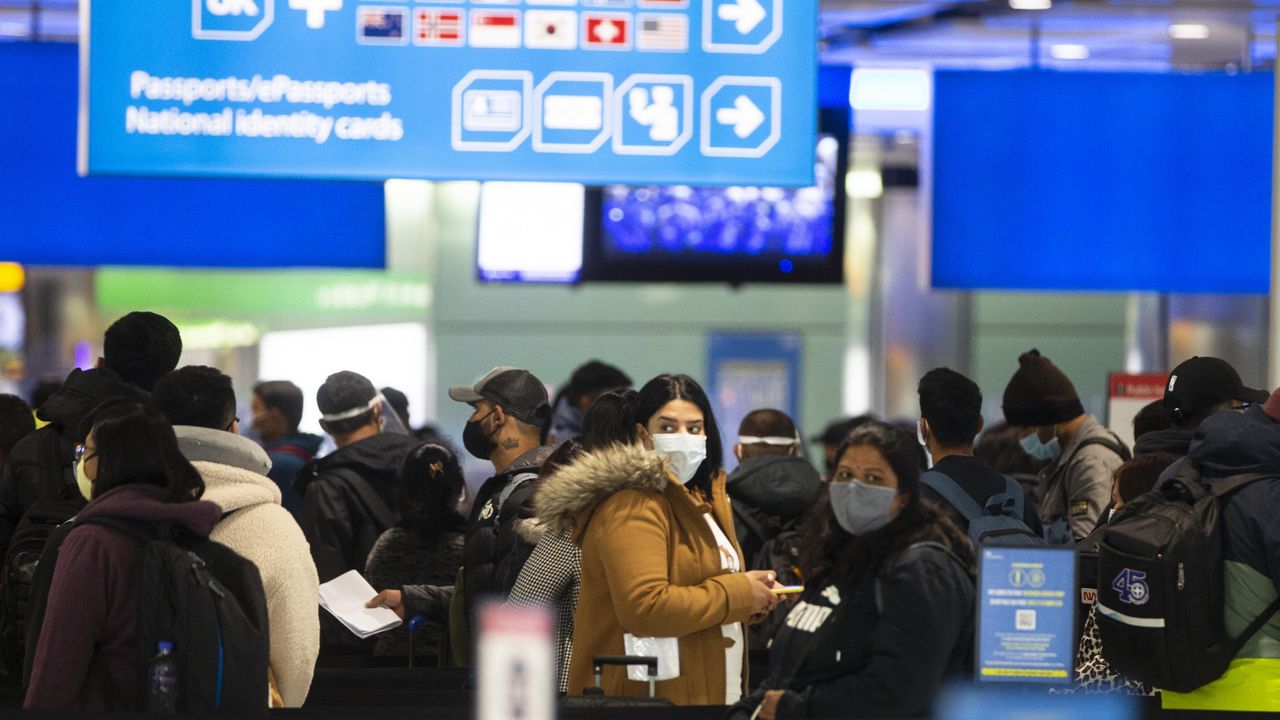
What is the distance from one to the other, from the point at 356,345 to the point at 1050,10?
22.6 ft

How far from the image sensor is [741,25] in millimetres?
5934

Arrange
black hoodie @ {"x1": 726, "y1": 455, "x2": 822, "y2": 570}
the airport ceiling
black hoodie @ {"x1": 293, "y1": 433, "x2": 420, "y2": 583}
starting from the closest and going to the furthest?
1. black hoodie @ {"x1": 293, "y1": 433, "x2": 420, "y2": 583}
2. black hoodie @ {"x1": 726, "y1": 455, "x2": 822, "y2": 570}
3. the airport ceiling

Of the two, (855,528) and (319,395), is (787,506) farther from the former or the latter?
(855,528)

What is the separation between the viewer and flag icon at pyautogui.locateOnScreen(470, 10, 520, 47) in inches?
230

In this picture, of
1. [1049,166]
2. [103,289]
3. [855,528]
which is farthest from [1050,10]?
[103,289]

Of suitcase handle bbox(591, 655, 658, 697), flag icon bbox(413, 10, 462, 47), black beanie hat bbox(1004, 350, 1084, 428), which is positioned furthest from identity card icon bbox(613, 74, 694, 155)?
suitcase handle bbox(591, 655, 658, 697)

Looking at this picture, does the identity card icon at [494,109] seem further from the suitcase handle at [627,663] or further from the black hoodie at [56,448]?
the suitcase handle at [627,663]

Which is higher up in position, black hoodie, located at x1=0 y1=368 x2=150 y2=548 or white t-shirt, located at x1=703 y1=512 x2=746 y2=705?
black hoodie, located at x1=0 y1=368 x2=150 y2=548

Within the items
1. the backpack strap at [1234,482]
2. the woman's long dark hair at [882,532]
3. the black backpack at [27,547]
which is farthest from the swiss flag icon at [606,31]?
the woman's long dark hair at [882,532]

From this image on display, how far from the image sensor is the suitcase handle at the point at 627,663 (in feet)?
11.1

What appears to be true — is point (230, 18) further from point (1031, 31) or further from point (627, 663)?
point (1031, 31)

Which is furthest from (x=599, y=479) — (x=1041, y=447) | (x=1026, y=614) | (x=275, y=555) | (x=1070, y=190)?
(x=1070, y=190)

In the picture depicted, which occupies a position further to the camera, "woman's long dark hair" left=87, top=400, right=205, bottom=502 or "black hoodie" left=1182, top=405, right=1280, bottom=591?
"black hoodie" left=1182, top=405, right=1280, bottom=591

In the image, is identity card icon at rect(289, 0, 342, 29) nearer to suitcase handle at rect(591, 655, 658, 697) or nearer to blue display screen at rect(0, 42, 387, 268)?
blue display screen at rect(0, 42, 387, 268)
